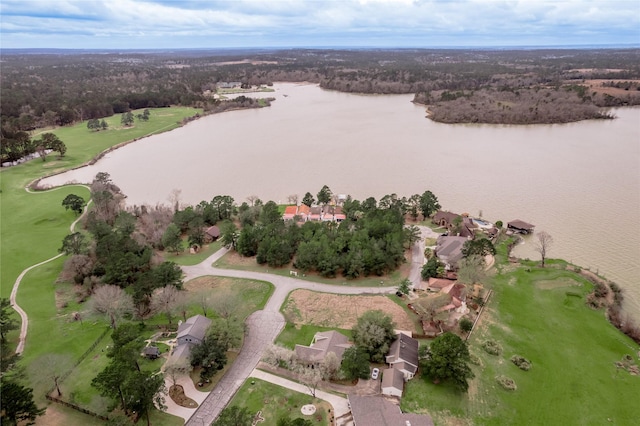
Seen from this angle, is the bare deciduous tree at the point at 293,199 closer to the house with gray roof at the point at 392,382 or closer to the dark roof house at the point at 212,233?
the dark roof house at the point at 212,233

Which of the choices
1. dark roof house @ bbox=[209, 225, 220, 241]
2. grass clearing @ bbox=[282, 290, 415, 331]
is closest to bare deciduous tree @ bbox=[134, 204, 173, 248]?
dark roof house @ bbox=[209, 225, 220, 241]

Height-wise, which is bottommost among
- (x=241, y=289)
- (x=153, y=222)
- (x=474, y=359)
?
(x=241, y=289)

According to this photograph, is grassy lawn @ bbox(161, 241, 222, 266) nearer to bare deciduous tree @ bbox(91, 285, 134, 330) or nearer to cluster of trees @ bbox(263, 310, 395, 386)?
bare deciduous tree @ bbox(91, 285, 134, 330)

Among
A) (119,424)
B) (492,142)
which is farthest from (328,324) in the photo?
(492,142)

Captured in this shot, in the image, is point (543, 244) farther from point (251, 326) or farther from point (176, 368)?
point (176, 368)

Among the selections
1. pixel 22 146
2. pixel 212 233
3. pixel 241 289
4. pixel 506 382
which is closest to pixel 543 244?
pixel 506 382

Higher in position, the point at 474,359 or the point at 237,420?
the point at 237,420
